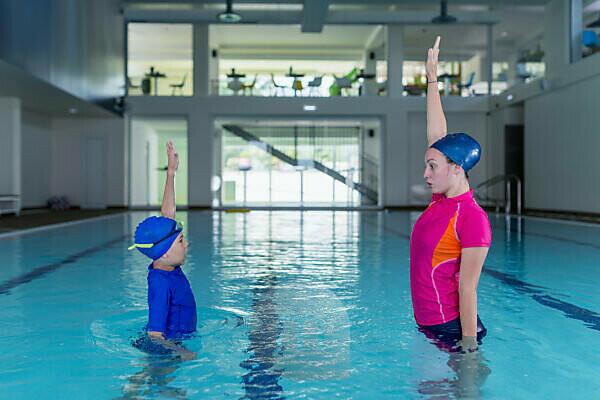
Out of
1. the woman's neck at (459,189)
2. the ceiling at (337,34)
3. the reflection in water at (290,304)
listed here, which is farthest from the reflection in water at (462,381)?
the ceiling at (337,34)

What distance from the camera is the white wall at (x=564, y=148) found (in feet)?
44.5

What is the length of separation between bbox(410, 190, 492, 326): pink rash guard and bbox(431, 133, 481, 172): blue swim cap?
13 cm

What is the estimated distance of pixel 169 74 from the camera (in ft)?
66.3

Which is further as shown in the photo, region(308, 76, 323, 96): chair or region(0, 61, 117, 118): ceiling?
region(308, 76, 323, 96): chair

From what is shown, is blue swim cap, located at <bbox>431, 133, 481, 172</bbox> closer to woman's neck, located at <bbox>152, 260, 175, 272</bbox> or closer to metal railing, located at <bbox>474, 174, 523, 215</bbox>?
woman's neck, located at <bbox>152, 260, 175, 272</bbox>

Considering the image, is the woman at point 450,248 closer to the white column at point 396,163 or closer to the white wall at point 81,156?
the white column at point 396,163

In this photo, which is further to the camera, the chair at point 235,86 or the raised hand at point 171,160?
the chair at point 235,86

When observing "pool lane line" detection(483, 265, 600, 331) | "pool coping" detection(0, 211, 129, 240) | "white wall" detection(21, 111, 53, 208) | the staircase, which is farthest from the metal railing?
"white wall" detection(21, 111, 53, 208)

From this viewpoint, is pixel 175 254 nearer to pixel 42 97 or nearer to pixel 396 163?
pixel 42 97

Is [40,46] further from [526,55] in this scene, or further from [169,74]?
[526,55]

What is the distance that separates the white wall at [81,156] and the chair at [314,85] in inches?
247

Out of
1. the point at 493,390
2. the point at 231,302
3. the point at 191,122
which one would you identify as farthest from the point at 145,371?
the point at 191,122

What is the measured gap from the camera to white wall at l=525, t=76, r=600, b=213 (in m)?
13.6

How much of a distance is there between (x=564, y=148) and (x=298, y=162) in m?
9.71
